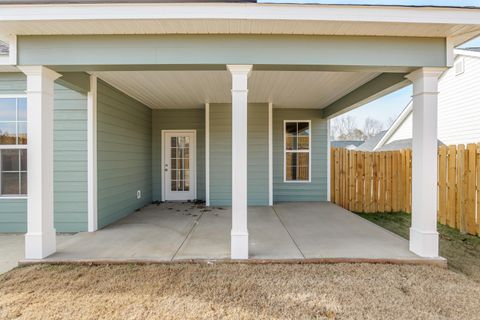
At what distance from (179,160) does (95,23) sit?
14.6 feet

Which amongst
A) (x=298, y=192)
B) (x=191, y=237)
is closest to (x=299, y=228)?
(x=191, y=237)

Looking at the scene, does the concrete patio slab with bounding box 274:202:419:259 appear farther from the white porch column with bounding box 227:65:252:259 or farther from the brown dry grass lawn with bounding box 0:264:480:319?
the white porch column with bounding box 227:65:252:259

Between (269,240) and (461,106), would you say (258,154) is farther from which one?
(461,106)

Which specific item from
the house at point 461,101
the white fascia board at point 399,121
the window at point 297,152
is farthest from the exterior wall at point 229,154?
the white fascia board at point 399,121

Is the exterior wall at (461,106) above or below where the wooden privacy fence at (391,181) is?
above

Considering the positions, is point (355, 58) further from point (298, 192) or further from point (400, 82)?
point (298, 192)

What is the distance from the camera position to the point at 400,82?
11.6 ft

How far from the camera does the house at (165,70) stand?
8.72 feet

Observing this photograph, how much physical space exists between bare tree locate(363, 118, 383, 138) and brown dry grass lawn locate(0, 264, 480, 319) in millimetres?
28085

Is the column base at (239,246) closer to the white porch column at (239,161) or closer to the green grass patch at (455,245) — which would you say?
the white porch column at (239,161)

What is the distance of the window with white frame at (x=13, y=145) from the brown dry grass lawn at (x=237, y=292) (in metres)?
2.02

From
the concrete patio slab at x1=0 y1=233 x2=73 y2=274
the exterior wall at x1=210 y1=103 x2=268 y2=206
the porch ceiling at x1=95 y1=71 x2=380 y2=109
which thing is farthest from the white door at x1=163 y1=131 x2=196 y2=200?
the concrete patio slab at x1=0 y1=233 x2=73 y2=274

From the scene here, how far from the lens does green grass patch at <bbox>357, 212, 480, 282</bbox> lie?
9.73ft

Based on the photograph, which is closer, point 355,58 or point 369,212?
point 355,58
